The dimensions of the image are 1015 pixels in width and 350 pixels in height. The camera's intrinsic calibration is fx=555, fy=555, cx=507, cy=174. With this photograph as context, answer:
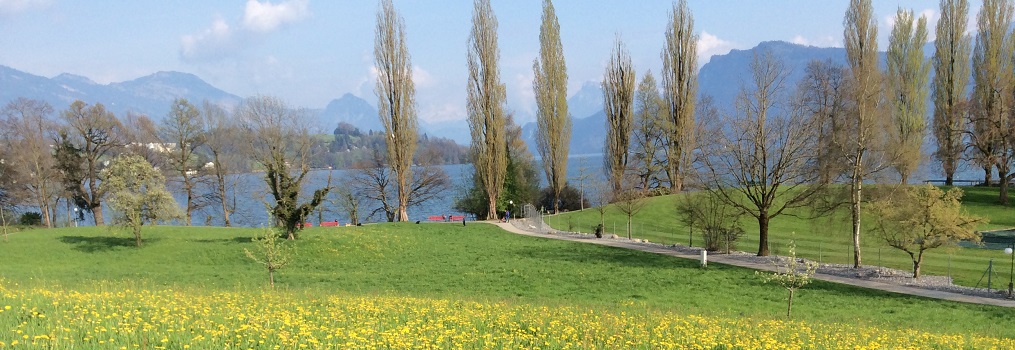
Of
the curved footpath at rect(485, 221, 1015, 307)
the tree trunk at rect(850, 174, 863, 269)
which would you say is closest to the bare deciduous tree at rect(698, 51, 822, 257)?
the tree trunk at rect(850, 174, 863, 269)

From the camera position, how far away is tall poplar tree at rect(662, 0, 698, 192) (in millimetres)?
62594

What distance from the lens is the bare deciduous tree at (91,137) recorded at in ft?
160

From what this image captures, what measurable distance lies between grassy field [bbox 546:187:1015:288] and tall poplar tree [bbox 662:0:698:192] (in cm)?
729

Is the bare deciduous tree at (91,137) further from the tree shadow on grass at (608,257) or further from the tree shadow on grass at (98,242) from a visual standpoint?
the tree shadow on grass at (608,257)

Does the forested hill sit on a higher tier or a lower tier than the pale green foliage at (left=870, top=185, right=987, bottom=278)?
higher

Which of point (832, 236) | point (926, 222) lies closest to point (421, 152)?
point (832, 236)

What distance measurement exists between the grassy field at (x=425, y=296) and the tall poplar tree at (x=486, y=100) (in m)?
8.74

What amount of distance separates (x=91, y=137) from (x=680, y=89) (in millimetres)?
58819

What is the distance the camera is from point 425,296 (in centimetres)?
1934

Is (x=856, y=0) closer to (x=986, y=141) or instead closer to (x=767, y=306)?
(x=767, y=306)

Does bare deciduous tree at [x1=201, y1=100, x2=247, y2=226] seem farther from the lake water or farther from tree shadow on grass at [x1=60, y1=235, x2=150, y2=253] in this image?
tree shadow on grass at [x1=60, y1=235, x2=150, y2=253]

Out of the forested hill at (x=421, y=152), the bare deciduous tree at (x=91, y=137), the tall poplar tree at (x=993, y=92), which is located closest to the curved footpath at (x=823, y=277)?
the forested hill at (x=421, y=152)

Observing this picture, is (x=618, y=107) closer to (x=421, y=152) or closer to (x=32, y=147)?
(x=421, y=152)

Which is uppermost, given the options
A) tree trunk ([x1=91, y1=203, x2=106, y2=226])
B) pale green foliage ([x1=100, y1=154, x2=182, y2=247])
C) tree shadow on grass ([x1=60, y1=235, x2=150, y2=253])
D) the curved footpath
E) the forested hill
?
the forested hill
